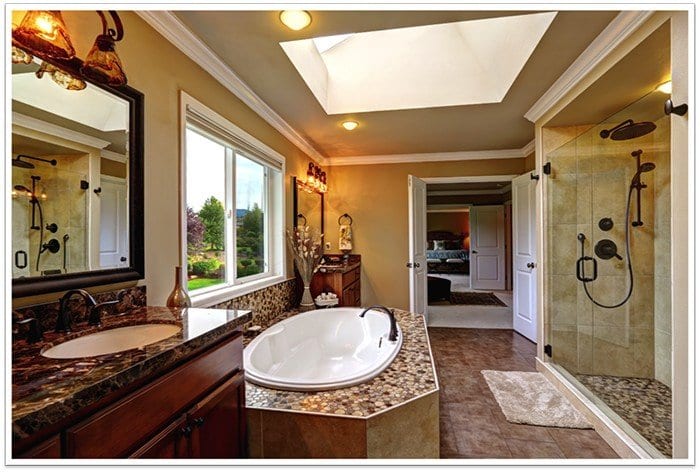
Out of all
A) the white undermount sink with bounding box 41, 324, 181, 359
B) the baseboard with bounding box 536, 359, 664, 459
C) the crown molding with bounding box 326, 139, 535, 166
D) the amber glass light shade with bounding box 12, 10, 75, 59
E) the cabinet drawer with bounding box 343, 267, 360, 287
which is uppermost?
the crown molding with bounding box 326, 139, 535, 166

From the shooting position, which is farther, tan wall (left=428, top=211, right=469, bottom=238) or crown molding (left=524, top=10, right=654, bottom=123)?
tan wall (left=428, top=211, right=469, bottom=238)

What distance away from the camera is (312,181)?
3732 mm

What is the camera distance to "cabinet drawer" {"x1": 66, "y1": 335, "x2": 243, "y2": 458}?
2.27ft

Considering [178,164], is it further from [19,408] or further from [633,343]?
[633,343]

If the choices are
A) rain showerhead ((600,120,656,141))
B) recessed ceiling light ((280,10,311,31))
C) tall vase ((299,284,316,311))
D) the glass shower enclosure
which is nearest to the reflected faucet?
recessed ceiling light ((280,10,311,31))

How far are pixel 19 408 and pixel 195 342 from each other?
42 cm

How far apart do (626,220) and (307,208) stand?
3.05 metres

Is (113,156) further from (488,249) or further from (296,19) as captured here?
(488,249)

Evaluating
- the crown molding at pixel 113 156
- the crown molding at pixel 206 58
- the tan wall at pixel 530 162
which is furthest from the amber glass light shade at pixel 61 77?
the tan wall at pixel 530 162

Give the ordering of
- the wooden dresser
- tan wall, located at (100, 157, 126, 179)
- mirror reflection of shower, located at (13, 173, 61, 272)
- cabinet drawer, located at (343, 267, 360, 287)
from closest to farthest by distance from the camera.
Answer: mirror reflection of shower, located at (13, 173, 61, 272) < tan wall, located at (100, 157, 126, 179) < the wooden dresser < cabinet drawer, located at (343, 267, 360, 287)

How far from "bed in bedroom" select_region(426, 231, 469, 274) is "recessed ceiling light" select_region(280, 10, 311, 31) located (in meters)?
9.00

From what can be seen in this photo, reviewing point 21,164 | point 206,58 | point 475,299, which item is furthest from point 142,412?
point 475,299

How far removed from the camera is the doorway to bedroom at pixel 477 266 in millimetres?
4898

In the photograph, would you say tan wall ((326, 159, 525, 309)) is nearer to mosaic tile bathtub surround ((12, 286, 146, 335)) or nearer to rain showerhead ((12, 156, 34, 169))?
mosaic tile bathtub surround ((12, 286, 146, 335))
